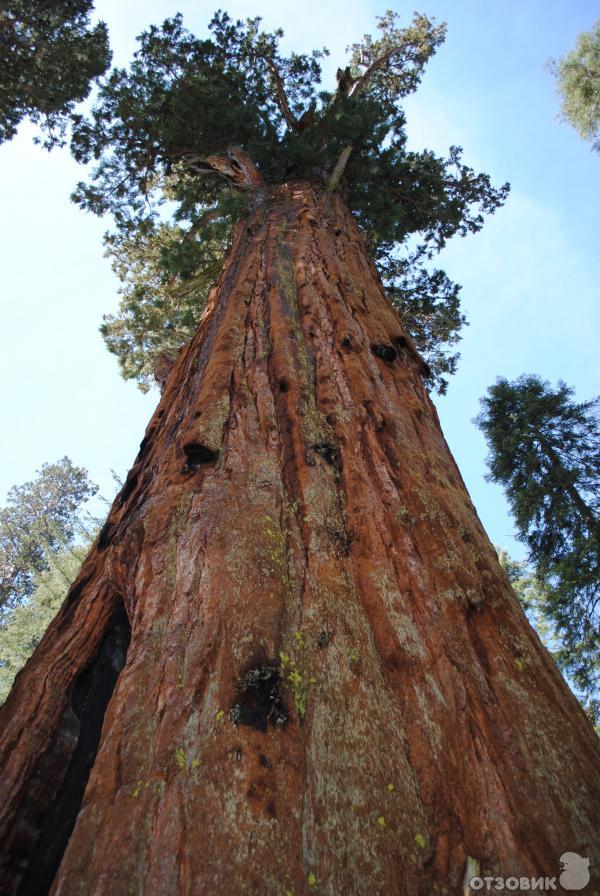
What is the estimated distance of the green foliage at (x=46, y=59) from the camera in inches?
355

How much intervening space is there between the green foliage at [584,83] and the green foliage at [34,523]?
2130cm

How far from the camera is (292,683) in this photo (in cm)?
159

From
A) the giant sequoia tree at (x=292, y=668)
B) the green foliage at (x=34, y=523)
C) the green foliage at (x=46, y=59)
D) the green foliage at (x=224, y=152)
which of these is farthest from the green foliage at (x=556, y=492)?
the green foliage at (x=34, y=523)

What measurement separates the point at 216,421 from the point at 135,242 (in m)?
8.76

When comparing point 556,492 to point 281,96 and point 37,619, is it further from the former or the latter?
point 37,619

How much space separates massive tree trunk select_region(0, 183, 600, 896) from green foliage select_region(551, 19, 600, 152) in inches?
704

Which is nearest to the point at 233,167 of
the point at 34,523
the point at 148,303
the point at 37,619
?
the point at 148,303

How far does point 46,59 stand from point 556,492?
11555mm

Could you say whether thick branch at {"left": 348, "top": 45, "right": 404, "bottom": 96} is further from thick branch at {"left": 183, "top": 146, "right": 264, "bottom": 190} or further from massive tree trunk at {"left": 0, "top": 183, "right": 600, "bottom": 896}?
massive tree trunk at {"left": 0, "top": 183, "right": 600, "bottom": 896}

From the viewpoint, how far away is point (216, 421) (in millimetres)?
2488

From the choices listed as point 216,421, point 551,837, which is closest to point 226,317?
point 216,421
